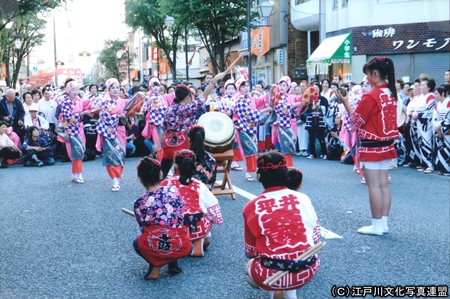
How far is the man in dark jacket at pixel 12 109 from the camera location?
1413 cm

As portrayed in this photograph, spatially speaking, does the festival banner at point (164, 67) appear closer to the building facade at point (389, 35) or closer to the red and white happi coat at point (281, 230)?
the building facade at point (389, 35)

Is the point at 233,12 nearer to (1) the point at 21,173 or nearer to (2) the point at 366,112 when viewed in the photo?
(1) the point at 21,173

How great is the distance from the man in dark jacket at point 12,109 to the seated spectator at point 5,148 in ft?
2.81

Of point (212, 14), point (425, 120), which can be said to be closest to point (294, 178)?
point (425, 120)

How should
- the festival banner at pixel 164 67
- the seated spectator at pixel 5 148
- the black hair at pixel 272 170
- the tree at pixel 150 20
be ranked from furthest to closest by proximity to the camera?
the festival banner at pixel 164 67, the tree at pixel 150 20, the seated spectator at pixel 5 148, the black hair at pixel 272 170

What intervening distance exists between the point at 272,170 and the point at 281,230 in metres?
0.41

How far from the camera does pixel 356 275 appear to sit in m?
4.91

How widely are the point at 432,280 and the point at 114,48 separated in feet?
194

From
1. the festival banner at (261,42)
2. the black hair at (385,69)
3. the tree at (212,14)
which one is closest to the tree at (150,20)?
the festival banner at (261,42)

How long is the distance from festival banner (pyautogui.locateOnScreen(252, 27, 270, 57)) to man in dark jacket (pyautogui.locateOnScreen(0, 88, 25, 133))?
15042mm

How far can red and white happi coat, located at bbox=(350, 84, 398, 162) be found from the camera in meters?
6.05

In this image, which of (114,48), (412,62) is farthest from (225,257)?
(114,48)

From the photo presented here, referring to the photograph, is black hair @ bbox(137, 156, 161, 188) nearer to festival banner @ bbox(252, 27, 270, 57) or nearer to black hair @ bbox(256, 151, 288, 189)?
black hair @ bbox(256, 151, 288, 189)

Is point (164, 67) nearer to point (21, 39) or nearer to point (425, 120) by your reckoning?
point (21, 39)
